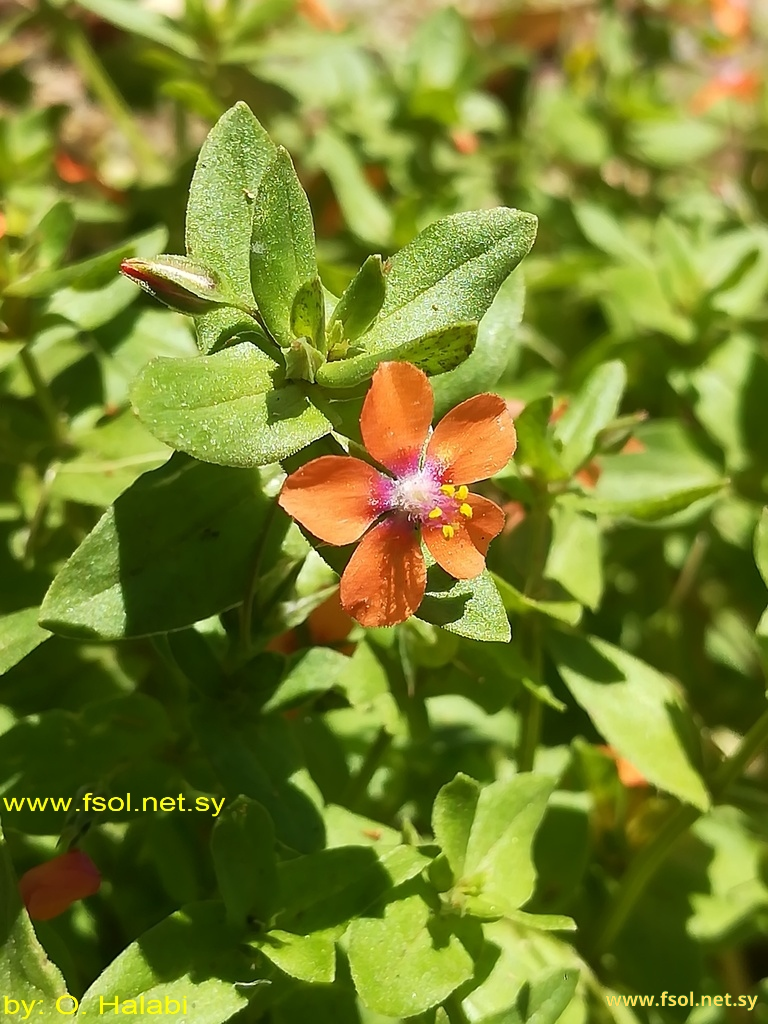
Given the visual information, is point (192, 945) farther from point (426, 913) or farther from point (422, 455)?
point (422, 455)

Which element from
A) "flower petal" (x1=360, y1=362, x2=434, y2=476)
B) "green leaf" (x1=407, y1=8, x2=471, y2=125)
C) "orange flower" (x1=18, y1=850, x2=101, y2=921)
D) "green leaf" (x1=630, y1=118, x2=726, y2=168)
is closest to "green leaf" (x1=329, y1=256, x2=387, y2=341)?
"flower petal" (x1=360, y1=362, x2=434, y2=476)

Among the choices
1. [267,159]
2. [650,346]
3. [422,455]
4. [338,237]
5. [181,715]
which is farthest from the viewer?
[338,237]

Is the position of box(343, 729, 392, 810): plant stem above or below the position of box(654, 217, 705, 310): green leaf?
below

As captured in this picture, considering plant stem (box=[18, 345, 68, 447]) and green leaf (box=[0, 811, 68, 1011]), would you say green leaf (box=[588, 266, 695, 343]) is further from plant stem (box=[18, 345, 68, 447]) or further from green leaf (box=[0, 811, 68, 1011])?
green leaf (box=[0, 811, 68, 1011])

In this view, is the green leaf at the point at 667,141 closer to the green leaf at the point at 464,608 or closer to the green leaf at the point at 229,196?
the green leaf at the point at 229,196


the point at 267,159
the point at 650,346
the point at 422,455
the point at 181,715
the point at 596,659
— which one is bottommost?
the point at 181,715

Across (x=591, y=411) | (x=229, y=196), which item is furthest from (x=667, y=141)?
(x=229, y=196)

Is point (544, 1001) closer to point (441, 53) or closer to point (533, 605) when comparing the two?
point (533, 605)

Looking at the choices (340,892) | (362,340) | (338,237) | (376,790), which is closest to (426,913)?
(340,892)
